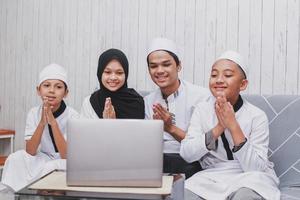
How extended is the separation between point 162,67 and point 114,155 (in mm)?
1106

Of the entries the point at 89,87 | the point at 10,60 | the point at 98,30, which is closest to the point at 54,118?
the point at 89,87

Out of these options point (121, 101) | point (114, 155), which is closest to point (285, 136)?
point (121, 101)

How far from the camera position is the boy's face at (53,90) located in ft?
7.72

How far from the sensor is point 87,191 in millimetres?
1304

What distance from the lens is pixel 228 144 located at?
2.04 m

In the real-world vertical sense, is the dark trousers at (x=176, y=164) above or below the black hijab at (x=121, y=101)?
below

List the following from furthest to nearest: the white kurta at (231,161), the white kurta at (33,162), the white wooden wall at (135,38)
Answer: the white wooden wall at (135,38) → the white kurta at (33,162) → the white kurta at (231,161)

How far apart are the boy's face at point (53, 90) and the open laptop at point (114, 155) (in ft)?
3.44

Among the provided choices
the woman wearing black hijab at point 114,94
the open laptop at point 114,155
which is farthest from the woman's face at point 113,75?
the open laptop at point 114,155

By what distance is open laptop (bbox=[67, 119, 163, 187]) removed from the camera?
134 centimetres

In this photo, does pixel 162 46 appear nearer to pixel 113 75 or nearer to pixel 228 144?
pixel 113 75

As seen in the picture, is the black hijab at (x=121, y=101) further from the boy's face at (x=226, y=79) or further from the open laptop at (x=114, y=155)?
the open laptop at (x=114, y=155)

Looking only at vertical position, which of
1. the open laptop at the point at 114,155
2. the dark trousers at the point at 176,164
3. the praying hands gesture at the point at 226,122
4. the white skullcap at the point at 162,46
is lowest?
the dark trousers at the point at 176,164

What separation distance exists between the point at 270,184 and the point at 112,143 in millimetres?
846
